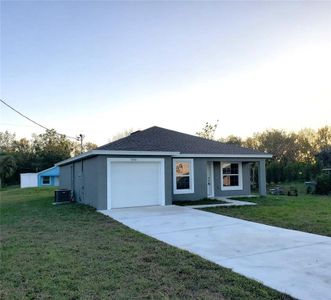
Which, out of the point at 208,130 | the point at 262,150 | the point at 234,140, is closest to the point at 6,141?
the point at 208,130

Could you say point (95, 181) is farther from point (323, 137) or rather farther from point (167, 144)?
point (323, 137)

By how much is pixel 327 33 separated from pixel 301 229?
24.7ft

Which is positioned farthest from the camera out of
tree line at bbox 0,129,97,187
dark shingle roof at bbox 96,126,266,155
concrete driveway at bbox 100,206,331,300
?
tree line at bbox 0,129,97,187

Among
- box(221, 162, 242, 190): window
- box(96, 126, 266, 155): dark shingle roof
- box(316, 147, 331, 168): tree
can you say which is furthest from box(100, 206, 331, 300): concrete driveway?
box(316, 147, 331, 168): tree

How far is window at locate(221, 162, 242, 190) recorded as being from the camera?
17891 millimetres

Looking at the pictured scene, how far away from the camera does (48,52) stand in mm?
15047

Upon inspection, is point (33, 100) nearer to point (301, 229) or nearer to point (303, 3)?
point (303, 3)

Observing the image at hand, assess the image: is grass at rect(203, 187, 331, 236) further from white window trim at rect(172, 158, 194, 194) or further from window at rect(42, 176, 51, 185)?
window at rect(42, 176, 51, 185)

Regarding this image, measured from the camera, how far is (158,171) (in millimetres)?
14289

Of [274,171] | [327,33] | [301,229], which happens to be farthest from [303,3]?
[274,171]

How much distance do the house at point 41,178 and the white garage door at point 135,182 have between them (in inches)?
1199

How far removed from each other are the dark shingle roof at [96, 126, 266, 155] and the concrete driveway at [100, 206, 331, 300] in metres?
3.86

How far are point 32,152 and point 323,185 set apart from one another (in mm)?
45504

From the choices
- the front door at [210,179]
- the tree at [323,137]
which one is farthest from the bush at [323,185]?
the tree at [323,137]
